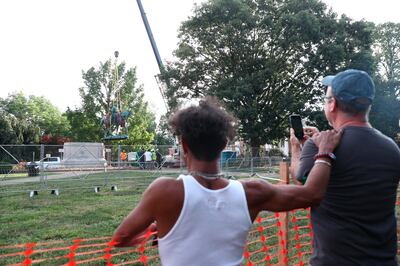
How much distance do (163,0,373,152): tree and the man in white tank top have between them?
2647 centimetres

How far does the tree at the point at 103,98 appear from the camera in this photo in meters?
46.2

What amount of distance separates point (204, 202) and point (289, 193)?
0.43 metres

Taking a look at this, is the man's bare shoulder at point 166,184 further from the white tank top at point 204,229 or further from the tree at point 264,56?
the tree at point 264,56

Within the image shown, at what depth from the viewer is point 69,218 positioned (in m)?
8.61

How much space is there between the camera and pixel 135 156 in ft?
68.5

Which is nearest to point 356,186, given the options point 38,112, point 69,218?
point 69,218

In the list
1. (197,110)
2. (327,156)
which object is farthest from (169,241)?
(327,156)

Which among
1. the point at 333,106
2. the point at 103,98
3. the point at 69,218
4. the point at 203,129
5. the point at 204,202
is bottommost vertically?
the point at 69,218

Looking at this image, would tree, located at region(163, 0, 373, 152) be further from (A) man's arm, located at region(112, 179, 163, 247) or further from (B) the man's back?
(A) man's arm, located at region(112, 179, 163, 247)

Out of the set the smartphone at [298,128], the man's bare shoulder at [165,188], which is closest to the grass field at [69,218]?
the smartphone at [298,128]

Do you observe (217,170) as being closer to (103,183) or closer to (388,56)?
(103,183)

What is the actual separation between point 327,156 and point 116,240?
992 millimetres

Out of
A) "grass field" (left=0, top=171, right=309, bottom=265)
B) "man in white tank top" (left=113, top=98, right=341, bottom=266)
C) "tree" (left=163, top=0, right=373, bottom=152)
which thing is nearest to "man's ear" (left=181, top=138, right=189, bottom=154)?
"man in white tank top" (left=113, top=98, right=341, bottom=266)

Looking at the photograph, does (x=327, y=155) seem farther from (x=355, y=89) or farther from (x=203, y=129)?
(x=203, y=129)
